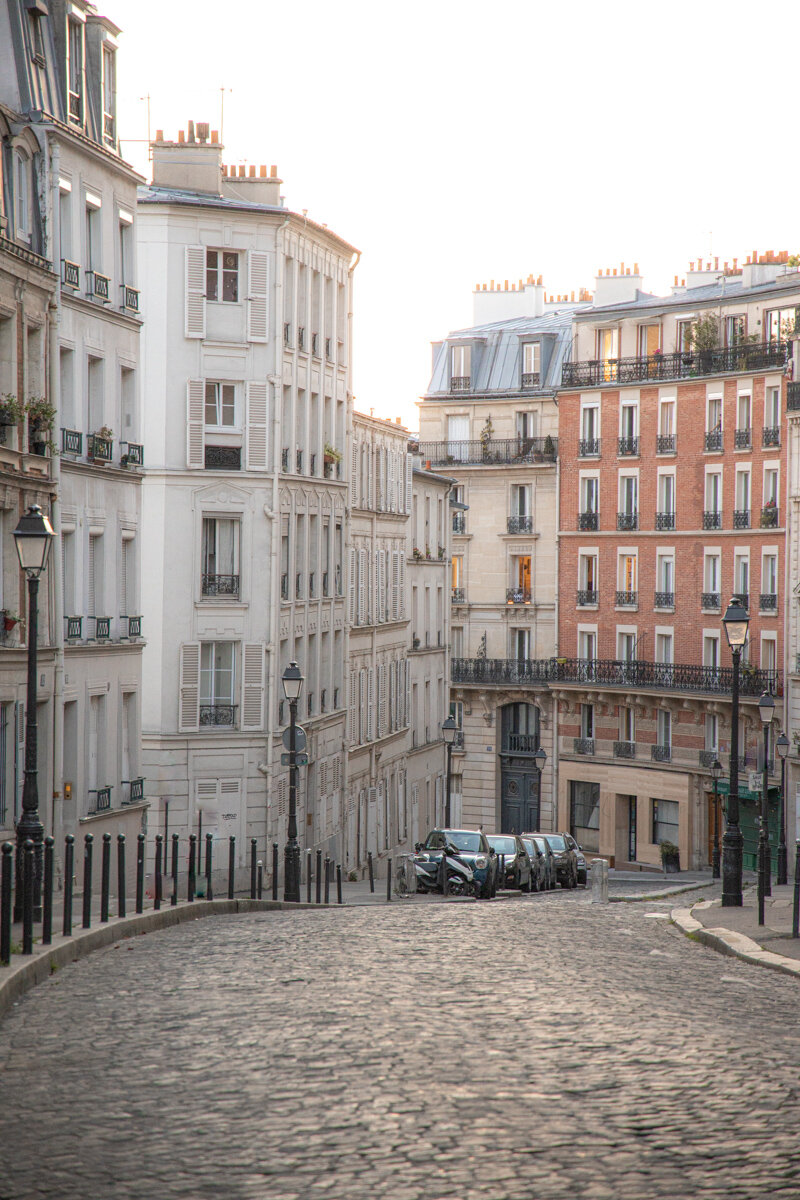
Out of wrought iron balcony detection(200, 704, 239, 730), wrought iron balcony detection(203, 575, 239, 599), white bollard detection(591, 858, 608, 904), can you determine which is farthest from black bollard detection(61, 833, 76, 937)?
wrought iron balcony detection(203, 575, 239, 599)

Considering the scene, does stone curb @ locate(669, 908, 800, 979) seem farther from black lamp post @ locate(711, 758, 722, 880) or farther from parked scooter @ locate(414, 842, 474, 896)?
black lamp post @ locate(711, 758, 722, 880)

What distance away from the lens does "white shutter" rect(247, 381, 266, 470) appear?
146 ft

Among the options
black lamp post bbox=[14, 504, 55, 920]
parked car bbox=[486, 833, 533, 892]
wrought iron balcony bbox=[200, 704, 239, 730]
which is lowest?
parked car bbox=[486, 833, 533, 892]

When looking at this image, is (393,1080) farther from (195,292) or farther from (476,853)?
(195,292)

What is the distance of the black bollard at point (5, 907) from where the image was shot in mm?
13594

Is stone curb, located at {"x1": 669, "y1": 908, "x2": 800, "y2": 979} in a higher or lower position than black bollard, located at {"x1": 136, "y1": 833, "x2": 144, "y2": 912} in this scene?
lower

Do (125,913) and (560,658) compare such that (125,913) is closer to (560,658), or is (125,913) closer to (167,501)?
(167,501)

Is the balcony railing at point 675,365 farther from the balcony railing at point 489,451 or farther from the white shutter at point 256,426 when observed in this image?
the white shutter at point 256,426

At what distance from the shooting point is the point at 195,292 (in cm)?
4356

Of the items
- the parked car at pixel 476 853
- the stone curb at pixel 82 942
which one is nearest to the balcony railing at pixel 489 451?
the parked car at pixel 476 853

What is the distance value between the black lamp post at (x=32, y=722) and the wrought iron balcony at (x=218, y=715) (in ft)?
81.8

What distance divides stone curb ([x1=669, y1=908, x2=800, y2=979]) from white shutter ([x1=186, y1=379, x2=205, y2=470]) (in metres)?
23.1

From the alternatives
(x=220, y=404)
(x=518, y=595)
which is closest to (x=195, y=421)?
(x=220, y=404)

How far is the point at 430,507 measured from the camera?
218 feet
